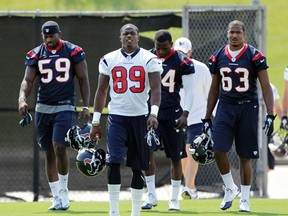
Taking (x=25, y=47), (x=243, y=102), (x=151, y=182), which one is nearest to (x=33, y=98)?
(x=25, y=47)

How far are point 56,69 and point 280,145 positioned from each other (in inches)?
228

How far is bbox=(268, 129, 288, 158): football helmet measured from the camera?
18312 millimetres

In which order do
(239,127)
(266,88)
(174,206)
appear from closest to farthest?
(266,88), (239,127), (174,206)

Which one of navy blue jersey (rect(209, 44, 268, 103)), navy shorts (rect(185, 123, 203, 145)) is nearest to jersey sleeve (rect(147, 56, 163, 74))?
navy blue jersey (rect(209, 44, 268, 103))

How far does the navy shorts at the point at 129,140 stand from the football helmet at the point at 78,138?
49.2 inches

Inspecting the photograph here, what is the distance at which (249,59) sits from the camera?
13.3 metres

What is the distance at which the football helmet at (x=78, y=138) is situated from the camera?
13.4 meters

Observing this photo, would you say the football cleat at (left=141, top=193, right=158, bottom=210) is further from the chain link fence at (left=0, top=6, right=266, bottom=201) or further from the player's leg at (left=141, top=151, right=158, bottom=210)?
the chain link fence at (left=0, top=6, right=266, bottom=201)

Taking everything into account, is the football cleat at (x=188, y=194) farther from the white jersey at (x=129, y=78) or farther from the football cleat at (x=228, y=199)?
the white jersey at (x=129, y=78)

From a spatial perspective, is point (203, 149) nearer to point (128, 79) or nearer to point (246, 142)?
point (246, 142)

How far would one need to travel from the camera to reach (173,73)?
1390cm

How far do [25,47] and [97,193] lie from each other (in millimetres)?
2378

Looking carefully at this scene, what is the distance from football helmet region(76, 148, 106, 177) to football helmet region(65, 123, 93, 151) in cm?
73

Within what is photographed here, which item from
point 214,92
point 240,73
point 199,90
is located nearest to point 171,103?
point 214,92
